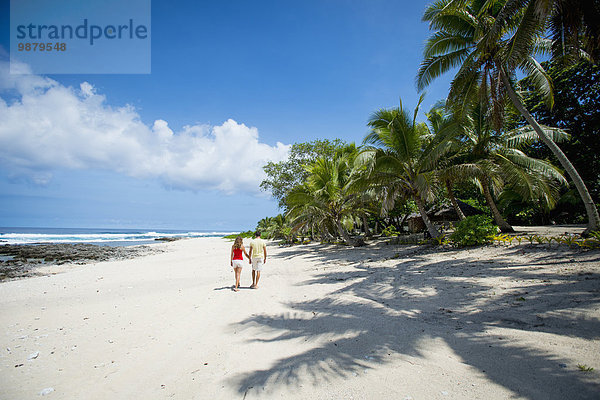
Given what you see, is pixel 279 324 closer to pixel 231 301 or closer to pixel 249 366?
pixel 249 366

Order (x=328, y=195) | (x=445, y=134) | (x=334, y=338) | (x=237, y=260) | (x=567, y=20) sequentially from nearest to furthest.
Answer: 1. (x=334, y=338)
2. (x=567, y=20)
3. (x=237, y=260)
4. (x=445, y=134)
5. (x=328, y=195)

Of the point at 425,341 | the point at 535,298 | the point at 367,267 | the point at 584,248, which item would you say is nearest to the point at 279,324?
the point at 425,341

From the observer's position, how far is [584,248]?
6.24m

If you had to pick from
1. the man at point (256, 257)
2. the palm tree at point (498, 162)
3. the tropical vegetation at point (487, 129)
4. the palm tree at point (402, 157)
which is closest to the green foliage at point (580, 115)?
the tropical vegetation at point (487, 129)

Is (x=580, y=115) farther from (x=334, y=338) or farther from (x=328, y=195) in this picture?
(x=334, y=338)

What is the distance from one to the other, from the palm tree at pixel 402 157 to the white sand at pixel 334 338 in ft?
14.2

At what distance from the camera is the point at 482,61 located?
936cm

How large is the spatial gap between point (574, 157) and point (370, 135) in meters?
12.2

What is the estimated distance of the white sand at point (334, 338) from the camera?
2418 mm

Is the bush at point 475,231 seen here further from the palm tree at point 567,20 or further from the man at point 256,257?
the man at point 256,257

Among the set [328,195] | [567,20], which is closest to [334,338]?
[567,20]

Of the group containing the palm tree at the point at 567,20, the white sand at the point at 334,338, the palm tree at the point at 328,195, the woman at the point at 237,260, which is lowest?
the white sand at the point at 334,338

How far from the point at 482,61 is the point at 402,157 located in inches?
167

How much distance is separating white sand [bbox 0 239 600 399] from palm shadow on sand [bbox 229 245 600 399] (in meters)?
0.02
